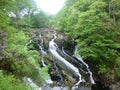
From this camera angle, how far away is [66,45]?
2286 centimetres

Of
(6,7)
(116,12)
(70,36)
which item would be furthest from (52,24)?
(6,7)

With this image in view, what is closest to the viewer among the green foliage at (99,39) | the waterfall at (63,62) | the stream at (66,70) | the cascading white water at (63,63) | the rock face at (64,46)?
the stream at (66,70)

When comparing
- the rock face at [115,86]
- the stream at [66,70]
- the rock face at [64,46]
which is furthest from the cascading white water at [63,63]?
the rock face at [115,86]

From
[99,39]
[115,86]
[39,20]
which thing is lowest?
[115,86]

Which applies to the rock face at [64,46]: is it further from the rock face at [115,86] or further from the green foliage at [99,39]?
the green foliage at [99,39]

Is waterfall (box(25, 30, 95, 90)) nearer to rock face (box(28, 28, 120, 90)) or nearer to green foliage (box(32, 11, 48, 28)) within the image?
rock face (box(28, 28, 120, 90))

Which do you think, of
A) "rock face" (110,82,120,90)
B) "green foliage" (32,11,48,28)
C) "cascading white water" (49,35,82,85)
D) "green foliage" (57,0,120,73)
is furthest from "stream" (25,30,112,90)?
"green foliage" (32,11,48,28)

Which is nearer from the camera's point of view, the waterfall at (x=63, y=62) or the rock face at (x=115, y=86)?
the rock face at (x=115, y=86)

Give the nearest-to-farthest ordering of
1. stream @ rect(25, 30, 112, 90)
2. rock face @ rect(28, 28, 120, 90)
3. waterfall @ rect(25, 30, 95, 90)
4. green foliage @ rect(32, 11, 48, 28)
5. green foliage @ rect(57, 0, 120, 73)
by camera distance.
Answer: stream @ rect(25, 30, 112, 90) → rock face @ rect(28, 28, 120, 90) → waterfall @ rect(25, 30, 95, 90) → green foliage @ rect(57, 0, 120, 73) → green foliage @ rect(32, 11, 48, 28)

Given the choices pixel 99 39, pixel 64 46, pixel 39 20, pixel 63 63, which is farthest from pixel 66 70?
pixel 39 20

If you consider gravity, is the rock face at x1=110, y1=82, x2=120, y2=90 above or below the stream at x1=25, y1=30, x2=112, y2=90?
below

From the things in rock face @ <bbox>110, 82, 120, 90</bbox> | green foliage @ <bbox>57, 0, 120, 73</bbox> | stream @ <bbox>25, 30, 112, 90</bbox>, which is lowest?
rock face @ <bbox>110, 82, 120, 90</bbox>

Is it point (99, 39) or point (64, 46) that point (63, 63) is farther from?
point (64, 46)

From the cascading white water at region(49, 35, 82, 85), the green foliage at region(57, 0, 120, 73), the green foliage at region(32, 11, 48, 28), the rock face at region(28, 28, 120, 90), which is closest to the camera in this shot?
the rock face at region(28, 28, 120, 90)
